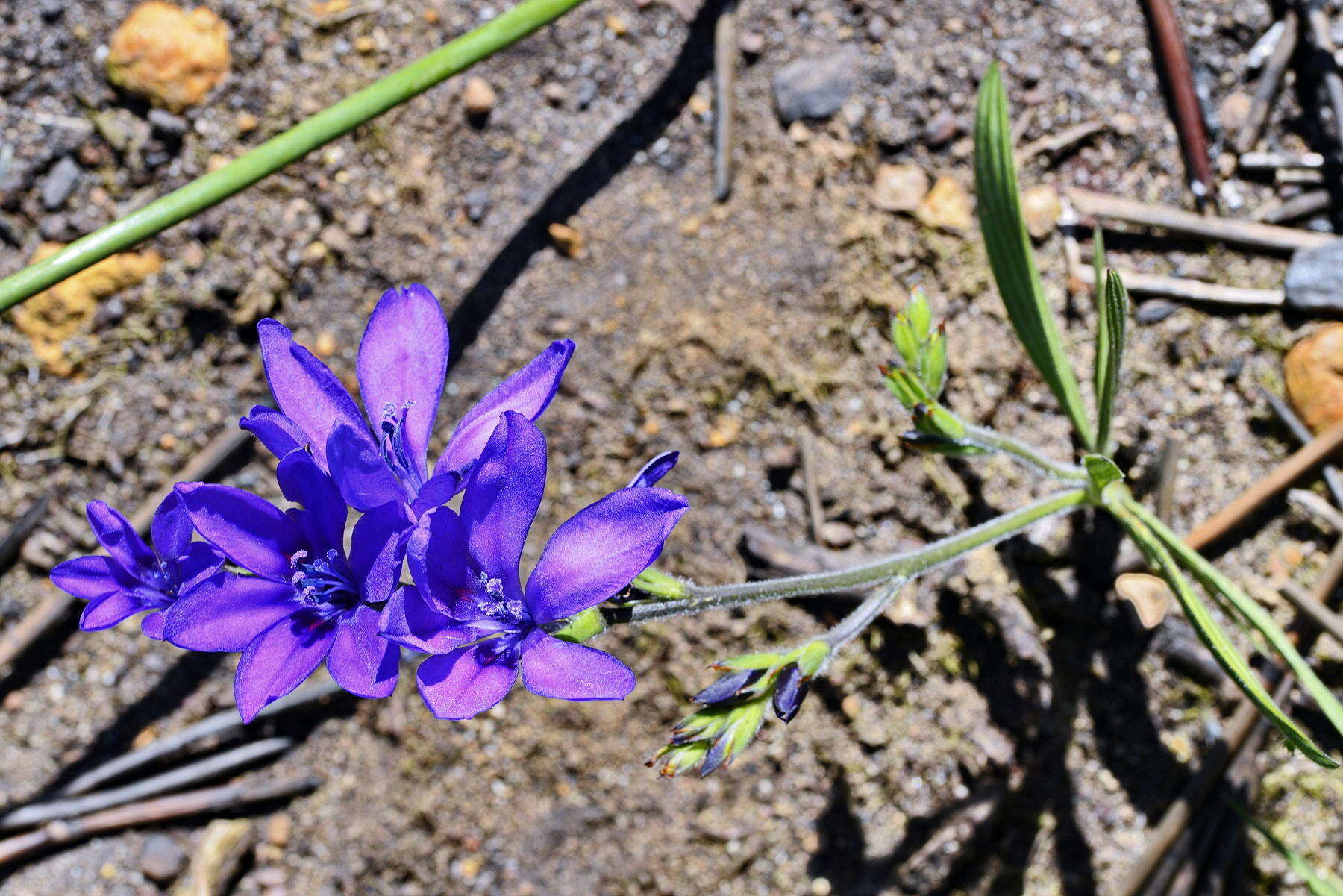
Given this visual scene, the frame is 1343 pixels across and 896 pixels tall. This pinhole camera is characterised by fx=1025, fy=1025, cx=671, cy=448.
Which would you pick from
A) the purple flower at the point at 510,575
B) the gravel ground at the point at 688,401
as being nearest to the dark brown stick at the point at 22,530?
the gravel ground at the point at 688,401

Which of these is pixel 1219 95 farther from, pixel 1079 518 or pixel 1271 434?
pixel 1079 518

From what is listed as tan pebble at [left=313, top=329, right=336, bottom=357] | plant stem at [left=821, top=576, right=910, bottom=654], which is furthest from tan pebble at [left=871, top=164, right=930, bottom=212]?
tan pebble at [left=313, top=329, right=336, bottom=357]

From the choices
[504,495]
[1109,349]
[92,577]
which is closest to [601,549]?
[504,495]

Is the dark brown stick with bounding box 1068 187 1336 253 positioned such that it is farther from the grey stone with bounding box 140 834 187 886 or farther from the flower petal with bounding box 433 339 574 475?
the grey stone with bounding box 140 834 187 886

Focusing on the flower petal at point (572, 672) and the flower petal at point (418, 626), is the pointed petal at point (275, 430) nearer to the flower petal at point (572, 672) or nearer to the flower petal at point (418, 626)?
the flower petal at point (418, 626)

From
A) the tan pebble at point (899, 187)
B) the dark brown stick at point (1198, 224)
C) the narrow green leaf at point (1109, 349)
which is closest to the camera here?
the narrow green leaf at point (1109, 349)

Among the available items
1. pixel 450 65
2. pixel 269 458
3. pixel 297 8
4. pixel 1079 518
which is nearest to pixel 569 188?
pixel 450 65
